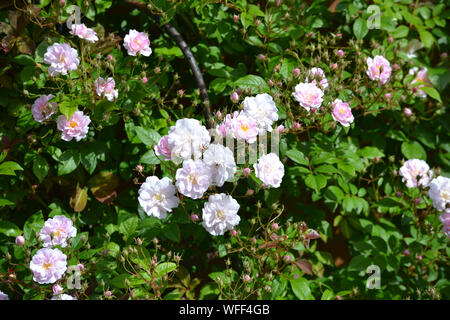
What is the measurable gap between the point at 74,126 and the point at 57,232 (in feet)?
1.14

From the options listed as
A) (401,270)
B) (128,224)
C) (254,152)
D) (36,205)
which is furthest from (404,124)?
(36,205)

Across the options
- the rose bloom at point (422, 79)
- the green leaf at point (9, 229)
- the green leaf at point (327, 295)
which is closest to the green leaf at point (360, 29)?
the rose bloom at point (422, 79)

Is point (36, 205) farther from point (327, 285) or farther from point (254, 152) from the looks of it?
point (327, 285)

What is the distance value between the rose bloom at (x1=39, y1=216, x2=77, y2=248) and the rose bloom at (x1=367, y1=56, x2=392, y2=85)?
1184 millimetres

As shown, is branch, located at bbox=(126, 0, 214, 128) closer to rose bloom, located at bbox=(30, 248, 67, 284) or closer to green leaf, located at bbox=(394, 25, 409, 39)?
rose bloom, located at bbox=(30, 248, 67, 284)

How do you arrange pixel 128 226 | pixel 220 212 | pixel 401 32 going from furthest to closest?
pixel 401 32, pixel 128 226, pixel 220 212

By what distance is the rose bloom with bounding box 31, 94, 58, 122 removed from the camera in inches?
65.1

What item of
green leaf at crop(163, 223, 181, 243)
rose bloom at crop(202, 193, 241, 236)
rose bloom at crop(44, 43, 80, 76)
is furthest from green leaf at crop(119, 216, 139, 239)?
rose bloom at crop(44, 43, 80, 76)

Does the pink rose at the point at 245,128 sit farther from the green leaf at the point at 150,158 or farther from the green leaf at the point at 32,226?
the green leaf at the point at 32,226

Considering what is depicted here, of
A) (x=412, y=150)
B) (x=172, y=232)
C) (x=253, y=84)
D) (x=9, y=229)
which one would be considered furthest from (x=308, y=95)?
(x=9, y=229)

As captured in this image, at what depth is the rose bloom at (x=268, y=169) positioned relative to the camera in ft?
4.94

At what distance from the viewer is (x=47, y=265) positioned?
1499 mm

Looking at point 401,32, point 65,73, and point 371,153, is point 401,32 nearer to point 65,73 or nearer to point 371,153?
point 371,153

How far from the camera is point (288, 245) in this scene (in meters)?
1.71
